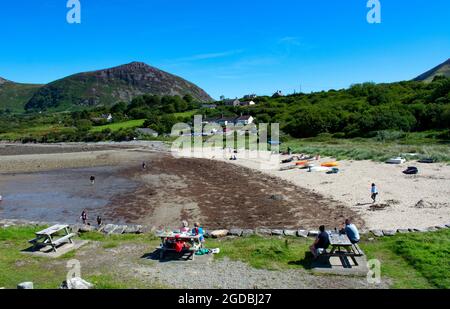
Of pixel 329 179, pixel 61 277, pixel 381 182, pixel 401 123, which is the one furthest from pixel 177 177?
pixel 401 123

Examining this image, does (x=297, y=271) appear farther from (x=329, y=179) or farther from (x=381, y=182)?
(x=329, y=179)

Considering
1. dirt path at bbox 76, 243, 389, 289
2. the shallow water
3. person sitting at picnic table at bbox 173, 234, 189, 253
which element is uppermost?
person sitting at picnic table at bbox 173, 234, 189, 253

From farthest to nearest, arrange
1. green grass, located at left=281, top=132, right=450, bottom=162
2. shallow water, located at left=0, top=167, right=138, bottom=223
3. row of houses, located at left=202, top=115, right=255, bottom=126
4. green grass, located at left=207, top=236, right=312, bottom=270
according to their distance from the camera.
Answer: row of houses, located at left=202, top=115, right=255, bottom=126 → green grass, located at left=281, top=132, right=450, bottom=162 → shallow water, located at left=0, top=167, right=138, bottom=223 → green grass, located at left=207, top=236, right=312, bottom=270

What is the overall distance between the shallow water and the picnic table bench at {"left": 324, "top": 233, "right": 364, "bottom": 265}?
14913mm

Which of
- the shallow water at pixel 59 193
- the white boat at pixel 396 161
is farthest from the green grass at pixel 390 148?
the shallow water at pixel 59 193

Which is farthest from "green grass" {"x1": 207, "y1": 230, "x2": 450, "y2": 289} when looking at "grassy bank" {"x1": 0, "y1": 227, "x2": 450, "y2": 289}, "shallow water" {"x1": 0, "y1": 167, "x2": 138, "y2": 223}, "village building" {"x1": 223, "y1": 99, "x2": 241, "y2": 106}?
"village building" {"x1": 223, "y1": 99, "x2": 241, "y2": 106}

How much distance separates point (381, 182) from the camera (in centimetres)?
2514

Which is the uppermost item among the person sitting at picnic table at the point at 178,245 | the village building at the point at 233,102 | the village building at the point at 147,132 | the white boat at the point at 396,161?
the village building at the point at 233,102

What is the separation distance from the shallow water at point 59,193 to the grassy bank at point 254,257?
883 cm

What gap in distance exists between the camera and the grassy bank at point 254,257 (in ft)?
30.2

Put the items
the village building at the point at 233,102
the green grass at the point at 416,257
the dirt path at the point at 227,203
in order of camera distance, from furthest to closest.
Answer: the village building at the point at 233,102 → the dirt path at the point at 227,203 → the green grass at the point at 416,257

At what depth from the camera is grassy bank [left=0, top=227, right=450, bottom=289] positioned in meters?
9.21

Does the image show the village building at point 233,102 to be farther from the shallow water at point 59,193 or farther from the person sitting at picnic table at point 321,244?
the person sitting at picnic table at point 321,244

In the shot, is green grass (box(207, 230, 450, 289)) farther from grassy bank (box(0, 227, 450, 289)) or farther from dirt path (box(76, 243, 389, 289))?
dirt path (box(76, 243, 389, 289))
